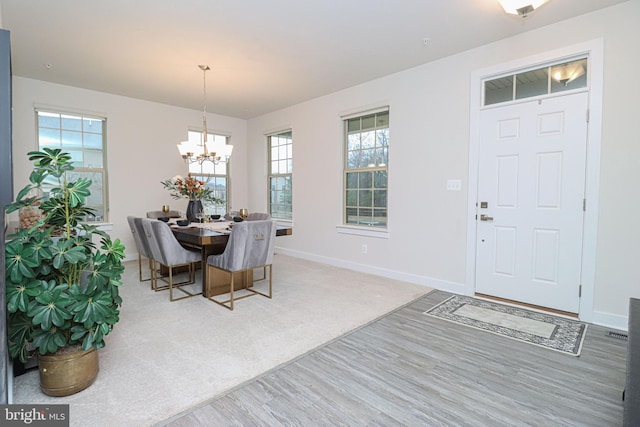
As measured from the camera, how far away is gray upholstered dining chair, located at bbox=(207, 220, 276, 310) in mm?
3104

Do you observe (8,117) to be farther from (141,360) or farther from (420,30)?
(420,30)

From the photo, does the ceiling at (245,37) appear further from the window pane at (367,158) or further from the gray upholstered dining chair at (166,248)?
the gray upholstered dining chair at (166,248)

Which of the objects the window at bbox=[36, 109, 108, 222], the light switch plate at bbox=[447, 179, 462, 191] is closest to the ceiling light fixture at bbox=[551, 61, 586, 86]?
the light switch plate at bbox=[447, 179, 462, 191]

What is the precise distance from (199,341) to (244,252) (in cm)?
95

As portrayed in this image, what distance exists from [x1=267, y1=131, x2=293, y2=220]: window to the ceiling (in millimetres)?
1511

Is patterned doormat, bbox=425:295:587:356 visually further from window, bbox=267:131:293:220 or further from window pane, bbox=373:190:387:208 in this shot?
window, bbox=267:131:293:220

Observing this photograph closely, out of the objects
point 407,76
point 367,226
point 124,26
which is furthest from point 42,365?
point 407,76

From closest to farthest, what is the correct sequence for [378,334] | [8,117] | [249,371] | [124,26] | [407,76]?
[8,117]
[249,371]
[378,334]
[124,26]
[407,76]

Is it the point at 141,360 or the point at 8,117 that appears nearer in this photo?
the point at 8,117

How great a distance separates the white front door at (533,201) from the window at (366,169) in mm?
1332

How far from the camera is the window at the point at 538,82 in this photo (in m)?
2.92

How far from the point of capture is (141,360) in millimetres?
2193

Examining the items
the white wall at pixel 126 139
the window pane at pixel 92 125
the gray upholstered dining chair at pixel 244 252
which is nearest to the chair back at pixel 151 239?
the gray upholstered dining chair at pixel 244 252

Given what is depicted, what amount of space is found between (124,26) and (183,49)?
22.9 inches
